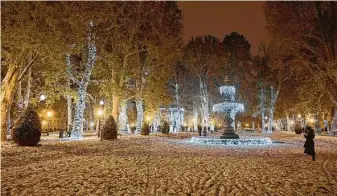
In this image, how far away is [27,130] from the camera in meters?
16.9

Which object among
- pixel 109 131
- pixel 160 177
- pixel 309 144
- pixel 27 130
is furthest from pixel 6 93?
pixel 309 144

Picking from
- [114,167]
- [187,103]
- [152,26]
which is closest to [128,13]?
[152,26]

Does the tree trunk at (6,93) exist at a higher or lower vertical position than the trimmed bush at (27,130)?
higher

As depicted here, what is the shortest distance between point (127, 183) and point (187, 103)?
197 feet

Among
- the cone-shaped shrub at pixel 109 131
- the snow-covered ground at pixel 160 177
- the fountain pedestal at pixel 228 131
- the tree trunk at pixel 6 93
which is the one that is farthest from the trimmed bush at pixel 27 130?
the fountain pedestal at pixel 228 131

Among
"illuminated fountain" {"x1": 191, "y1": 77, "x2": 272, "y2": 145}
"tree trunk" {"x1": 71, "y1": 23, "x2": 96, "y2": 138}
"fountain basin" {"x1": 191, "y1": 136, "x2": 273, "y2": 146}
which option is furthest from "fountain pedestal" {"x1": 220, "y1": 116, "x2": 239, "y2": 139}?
"tree trunk" {"x1": 71, "y1": 23, "x2": 96, "y2": 138}

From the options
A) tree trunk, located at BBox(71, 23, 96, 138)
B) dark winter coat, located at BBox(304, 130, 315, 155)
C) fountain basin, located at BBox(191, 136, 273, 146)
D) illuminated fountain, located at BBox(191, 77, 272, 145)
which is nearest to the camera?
dark winter coat, located at BBox(304, 130, 315, 155)

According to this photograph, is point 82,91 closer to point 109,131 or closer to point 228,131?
point 109,131

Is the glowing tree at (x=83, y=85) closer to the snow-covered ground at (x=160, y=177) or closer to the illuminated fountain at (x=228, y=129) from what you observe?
the illuminated fountain at (x=228, y=129)

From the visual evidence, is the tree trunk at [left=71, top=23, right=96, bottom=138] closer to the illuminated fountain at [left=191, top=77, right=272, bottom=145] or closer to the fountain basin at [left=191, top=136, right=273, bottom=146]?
the illuminated fountain at [left=191, top=77, right=272, bottom=145]

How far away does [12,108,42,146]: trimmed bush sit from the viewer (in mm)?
16859

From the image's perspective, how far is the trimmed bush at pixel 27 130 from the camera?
16.9 metres

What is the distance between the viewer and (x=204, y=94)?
4844 centimetres

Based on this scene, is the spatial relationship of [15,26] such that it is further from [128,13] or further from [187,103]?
[187,103]
